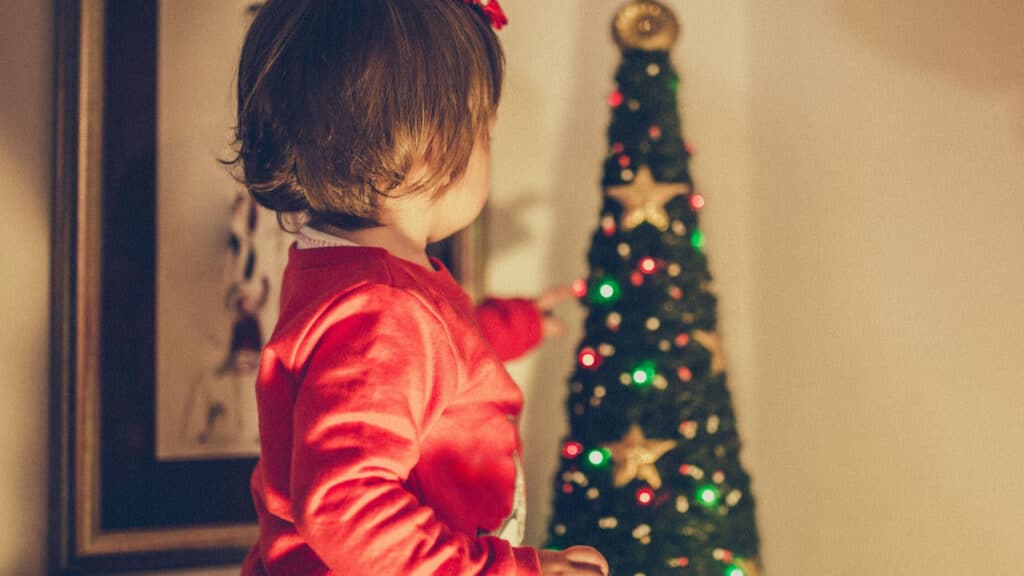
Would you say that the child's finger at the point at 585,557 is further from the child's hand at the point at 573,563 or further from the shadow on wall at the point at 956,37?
the shadow on wall at the point at 956,37

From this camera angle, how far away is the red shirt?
669mm

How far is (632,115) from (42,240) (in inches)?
38.9

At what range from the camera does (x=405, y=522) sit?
0.67 m

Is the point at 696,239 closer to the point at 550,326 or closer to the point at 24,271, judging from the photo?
the point at 550,326

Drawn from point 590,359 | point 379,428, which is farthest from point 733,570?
point 379,428

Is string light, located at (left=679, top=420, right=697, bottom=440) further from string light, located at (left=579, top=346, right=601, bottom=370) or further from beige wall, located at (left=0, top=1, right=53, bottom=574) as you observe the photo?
beige wall, located at (left=0, top=1, right=53, bottom=574)

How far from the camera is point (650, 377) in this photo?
1027 millimetres

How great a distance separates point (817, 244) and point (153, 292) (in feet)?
3.68

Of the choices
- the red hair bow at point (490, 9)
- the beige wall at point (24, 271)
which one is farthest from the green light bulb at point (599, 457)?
the beige wall at point (24, 271)

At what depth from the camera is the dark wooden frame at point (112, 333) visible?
1.19 metres

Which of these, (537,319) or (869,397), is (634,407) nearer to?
(537,319)

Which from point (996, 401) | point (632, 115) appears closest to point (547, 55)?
point (632, 115)

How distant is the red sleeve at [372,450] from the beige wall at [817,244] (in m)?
0.61

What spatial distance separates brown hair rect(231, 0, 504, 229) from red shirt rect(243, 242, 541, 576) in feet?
0.29
